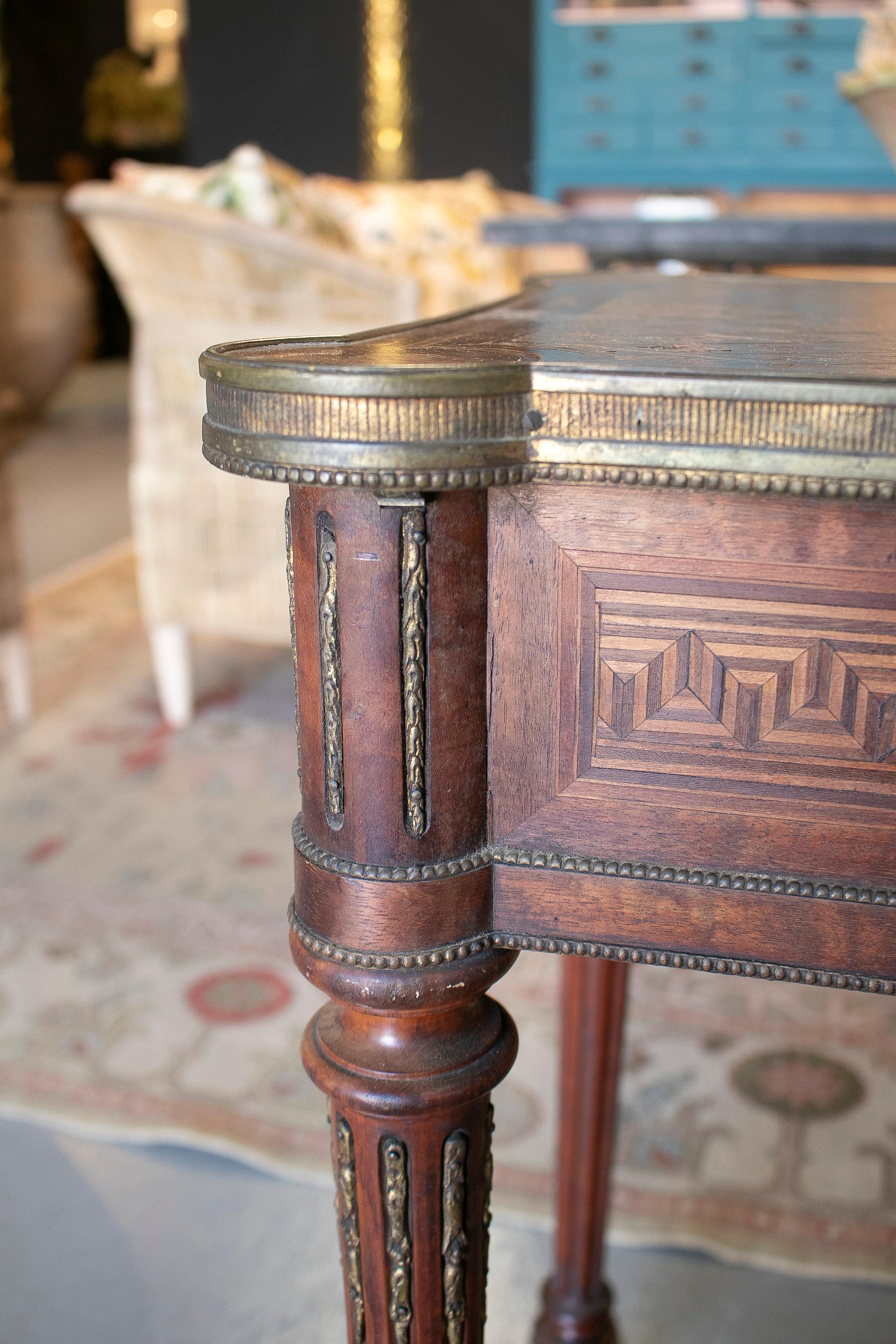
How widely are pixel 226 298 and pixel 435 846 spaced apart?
1.92 metres

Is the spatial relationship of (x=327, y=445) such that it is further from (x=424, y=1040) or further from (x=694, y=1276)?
(x=694, y=1276)

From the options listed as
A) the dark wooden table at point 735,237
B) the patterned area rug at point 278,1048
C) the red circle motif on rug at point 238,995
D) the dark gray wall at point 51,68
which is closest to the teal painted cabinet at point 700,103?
the dark wooden table at point 735,237

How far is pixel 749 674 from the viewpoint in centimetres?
48

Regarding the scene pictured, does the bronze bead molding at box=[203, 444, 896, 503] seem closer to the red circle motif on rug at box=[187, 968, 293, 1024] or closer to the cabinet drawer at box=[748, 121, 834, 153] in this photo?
the red circle motif on rug at box=[187, 968, 293, 1024]

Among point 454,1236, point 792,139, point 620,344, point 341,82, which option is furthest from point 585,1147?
point 341,82

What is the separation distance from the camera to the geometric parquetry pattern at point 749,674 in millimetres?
470

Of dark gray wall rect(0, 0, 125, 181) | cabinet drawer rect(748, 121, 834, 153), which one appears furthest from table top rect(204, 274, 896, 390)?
dark gray wall rect(0, 0, 125, 181)

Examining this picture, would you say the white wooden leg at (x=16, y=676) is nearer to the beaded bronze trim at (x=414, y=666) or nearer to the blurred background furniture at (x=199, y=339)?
the blurred background furniture at (x=199, y=339)

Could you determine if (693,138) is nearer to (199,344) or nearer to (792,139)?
(792,139)

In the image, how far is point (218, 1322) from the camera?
1140 mm

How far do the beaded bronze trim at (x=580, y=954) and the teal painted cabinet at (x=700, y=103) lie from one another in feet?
16.0

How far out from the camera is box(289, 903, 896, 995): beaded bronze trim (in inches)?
20.2

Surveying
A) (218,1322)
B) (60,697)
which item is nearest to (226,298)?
(60,697)

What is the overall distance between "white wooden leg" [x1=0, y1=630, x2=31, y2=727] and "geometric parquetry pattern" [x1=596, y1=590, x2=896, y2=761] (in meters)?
2.19
